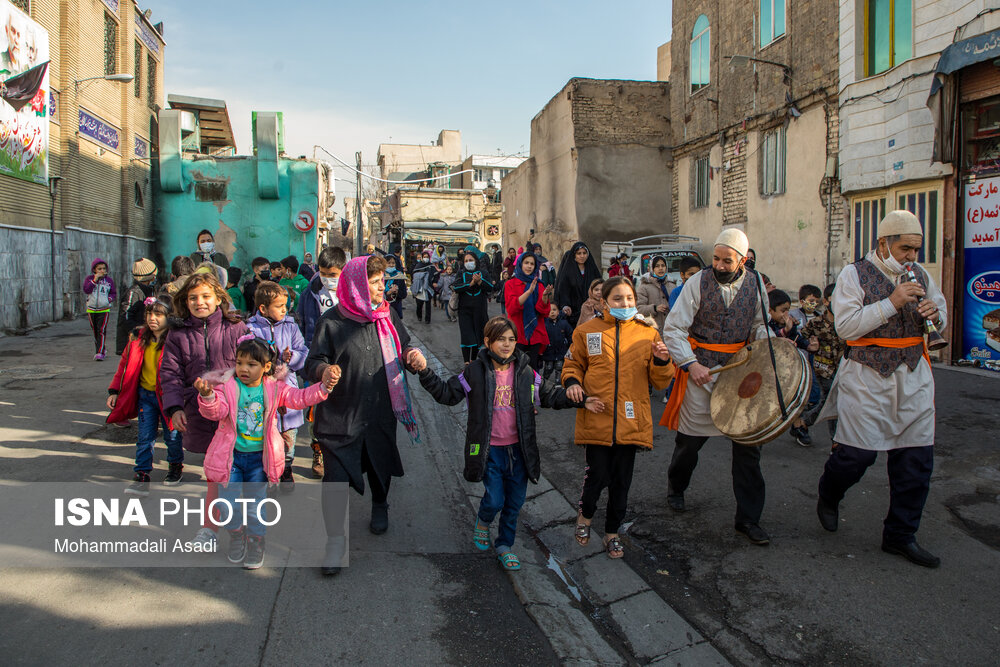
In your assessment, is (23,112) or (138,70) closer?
(23,112)

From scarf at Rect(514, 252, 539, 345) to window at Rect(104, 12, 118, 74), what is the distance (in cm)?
1755

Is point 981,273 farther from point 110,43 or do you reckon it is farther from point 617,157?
point 110,43

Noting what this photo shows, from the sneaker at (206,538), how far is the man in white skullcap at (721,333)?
118 inches

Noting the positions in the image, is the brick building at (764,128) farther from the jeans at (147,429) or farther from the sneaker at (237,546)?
the sneaker at (237,546)

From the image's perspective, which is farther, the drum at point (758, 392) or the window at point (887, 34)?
the window at point (887, 34)

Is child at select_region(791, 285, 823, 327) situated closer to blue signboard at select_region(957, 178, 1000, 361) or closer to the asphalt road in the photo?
the asphalt road

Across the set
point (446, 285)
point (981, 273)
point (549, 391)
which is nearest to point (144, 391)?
point (549, 391)

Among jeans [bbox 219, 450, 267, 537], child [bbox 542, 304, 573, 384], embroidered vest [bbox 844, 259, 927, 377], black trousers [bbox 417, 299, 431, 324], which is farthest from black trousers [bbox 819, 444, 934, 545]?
black trousers [bbox 417, 299, 431, 324]

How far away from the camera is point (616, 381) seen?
419 cm

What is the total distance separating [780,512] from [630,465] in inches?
55.1

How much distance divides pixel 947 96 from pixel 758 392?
7.70 metres

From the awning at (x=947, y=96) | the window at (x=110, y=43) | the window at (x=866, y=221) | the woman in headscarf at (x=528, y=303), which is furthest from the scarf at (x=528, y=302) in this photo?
the window at (x=110, y=43)

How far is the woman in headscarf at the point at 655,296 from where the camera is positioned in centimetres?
836

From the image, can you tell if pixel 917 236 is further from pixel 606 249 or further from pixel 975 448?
pixel 606 249
